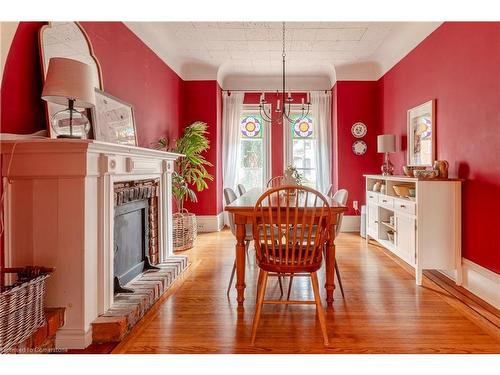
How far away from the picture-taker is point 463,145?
3186 millimetres

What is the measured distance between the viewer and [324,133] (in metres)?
6.45

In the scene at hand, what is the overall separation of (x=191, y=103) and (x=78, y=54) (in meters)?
3.38

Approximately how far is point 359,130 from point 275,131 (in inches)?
61.9

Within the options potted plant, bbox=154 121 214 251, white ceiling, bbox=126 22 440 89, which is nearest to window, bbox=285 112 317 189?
white ceiling, bbox=126 22 440 89

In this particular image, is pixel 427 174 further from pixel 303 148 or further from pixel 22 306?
pixel 303 148

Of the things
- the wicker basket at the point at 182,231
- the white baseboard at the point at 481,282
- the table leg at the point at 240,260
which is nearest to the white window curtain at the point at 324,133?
the wicker basket at the point at 182,231

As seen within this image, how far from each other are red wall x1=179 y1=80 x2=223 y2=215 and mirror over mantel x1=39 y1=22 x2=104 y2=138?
10.1 feet

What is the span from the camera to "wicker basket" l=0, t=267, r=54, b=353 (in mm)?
1585

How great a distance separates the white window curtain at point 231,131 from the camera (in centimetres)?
647

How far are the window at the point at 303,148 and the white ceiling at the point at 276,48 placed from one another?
33.0 inches

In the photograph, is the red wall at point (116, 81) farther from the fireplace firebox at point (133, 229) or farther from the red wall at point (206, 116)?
the fireplace firebox at point (133, 229)

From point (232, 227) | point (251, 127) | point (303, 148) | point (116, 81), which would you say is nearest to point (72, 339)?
point (232, 227)

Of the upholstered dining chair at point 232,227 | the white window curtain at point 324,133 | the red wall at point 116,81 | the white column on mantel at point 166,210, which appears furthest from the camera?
the white window curtain at point 324,133

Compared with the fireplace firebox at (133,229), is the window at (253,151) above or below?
above
